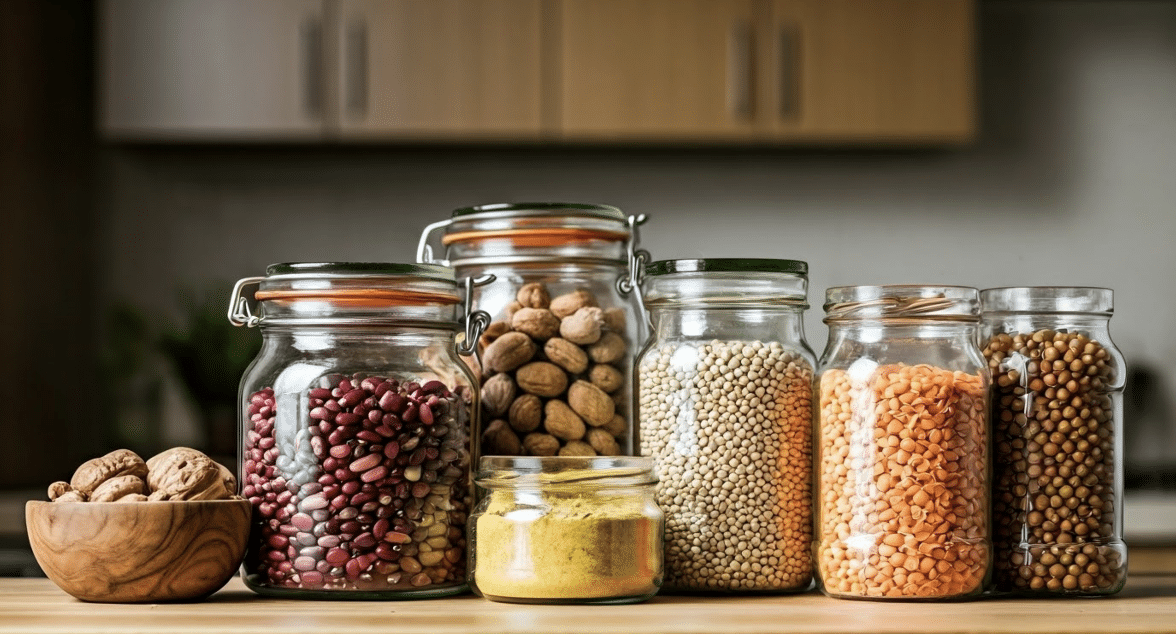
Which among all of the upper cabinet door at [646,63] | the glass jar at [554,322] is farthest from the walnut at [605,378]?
the upper cabinet door at [646,63]

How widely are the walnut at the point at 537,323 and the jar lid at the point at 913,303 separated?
0.70ft

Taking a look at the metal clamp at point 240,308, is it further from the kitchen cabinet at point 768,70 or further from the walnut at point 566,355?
the kitchen cabinet at point 768,70

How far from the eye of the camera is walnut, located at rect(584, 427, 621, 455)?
843 millimetres

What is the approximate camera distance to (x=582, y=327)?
2.82ft

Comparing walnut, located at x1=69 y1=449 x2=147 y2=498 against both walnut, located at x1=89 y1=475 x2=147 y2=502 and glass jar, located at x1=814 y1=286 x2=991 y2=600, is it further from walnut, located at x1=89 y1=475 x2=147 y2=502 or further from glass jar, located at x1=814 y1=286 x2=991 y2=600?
glass jar, located at x1=814 y1=286 x2=991 y2=600

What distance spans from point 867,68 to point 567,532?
219 centimetres

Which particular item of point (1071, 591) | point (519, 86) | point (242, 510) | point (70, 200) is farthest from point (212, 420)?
point (1071, 591)

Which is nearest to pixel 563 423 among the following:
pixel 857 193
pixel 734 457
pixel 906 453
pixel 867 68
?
pixel 734 457

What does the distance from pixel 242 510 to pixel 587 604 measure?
23 cm

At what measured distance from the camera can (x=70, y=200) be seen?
279cm

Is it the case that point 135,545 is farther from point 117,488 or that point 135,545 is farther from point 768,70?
point 768,70

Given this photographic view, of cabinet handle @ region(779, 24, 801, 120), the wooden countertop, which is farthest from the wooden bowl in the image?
cabinet handle @ region(779, 24, 801, 120)

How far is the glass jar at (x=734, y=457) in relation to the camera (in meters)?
0.79

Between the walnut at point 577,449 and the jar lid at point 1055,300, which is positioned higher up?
the jar lid at point 1055,300
